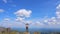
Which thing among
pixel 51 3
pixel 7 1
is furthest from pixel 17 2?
pixel 51 3

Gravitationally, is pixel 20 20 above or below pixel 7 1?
below

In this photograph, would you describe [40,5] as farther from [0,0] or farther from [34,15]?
[0,0]

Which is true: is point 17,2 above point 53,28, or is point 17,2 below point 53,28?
above

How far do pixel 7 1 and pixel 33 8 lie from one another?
602mm

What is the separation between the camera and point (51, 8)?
22.5 feet

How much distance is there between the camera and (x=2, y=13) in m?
6.84

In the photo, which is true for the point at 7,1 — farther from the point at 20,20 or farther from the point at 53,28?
the point at 53,28

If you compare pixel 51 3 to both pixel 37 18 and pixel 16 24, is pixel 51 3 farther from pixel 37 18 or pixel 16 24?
pixel 16 24

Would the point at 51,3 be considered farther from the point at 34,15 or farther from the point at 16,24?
the point at 16,24

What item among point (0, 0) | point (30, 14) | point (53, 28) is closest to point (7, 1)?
point (0, 0)

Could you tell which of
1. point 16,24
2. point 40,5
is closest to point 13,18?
point 16,24

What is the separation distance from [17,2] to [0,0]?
38cm

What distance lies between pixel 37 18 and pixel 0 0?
3.02 ft

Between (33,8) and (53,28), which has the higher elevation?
(33,8)
